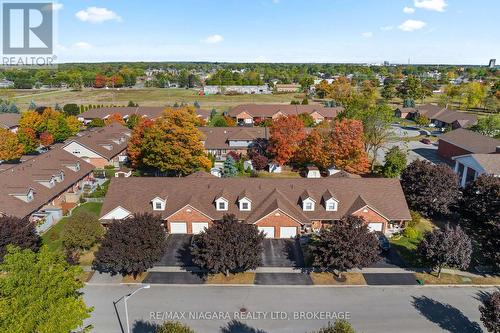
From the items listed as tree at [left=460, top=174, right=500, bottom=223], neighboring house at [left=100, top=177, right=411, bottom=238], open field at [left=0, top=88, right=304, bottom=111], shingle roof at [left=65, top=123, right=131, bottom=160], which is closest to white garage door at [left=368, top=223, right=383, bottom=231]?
neighboring house at [left=100, top=177, right=411, bottom=238]

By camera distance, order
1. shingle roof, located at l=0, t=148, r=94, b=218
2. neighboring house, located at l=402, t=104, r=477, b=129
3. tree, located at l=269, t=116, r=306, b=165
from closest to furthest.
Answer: shingle roof, located at l=0, t=148, r=94, b=218
tree, located at l=269, t=116, r=306, b=165
neighboring house, located at l=402, t=104, r=477, b=129

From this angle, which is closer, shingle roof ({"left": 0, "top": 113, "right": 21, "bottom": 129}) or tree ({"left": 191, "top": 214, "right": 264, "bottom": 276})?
A: tree ({"left": 191, "top": 214, "right": 264, "bottom": 276})

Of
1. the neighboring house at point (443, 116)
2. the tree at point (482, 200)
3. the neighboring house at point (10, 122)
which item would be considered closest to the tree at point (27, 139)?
the neighboring house at point (10, 122)

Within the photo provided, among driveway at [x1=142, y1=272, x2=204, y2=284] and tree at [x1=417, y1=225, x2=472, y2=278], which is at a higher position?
tree at [x1=417, y1=225, x2=472, y2=278]

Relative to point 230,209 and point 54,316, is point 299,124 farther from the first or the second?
point 54,316

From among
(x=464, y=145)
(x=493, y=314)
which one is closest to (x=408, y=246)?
(x=493, y=314)

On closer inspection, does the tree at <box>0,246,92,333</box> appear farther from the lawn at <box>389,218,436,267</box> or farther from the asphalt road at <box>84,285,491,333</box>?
the lawn at <box>389,218,436,267</box>

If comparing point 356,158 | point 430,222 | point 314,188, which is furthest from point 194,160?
point 430,222
